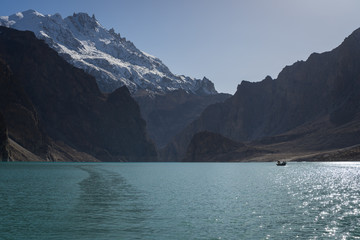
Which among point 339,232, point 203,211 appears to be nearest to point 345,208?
point 339,232

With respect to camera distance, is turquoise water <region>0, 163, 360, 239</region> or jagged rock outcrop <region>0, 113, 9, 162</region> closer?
turquoise water <region>0, 163, 360, 239</region>

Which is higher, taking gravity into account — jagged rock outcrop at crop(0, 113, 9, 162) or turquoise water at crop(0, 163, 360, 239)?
jagged rock outcrop at crop(0, 113, 9, 162)

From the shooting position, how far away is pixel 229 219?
36844mm

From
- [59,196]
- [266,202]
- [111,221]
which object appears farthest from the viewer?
[59,196]

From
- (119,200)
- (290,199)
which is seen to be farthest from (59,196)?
(290,199)

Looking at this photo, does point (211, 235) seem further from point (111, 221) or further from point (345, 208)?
point (345, 208)

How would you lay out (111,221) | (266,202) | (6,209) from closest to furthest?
(111,221) → (6,209) → (266,202)

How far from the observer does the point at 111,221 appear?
3534 centimetres

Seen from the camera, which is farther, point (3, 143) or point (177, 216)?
point (3, 143)

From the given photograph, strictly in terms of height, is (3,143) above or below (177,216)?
above

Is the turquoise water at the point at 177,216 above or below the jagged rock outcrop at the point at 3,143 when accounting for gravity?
below

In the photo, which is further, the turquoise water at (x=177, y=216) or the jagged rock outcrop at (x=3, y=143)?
the jagged rock outcrop at (x=3, y=143)

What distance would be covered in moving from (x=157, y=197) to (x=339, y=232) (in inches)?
1132

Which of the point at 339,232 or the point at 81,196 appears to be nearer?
the point at 339,232
